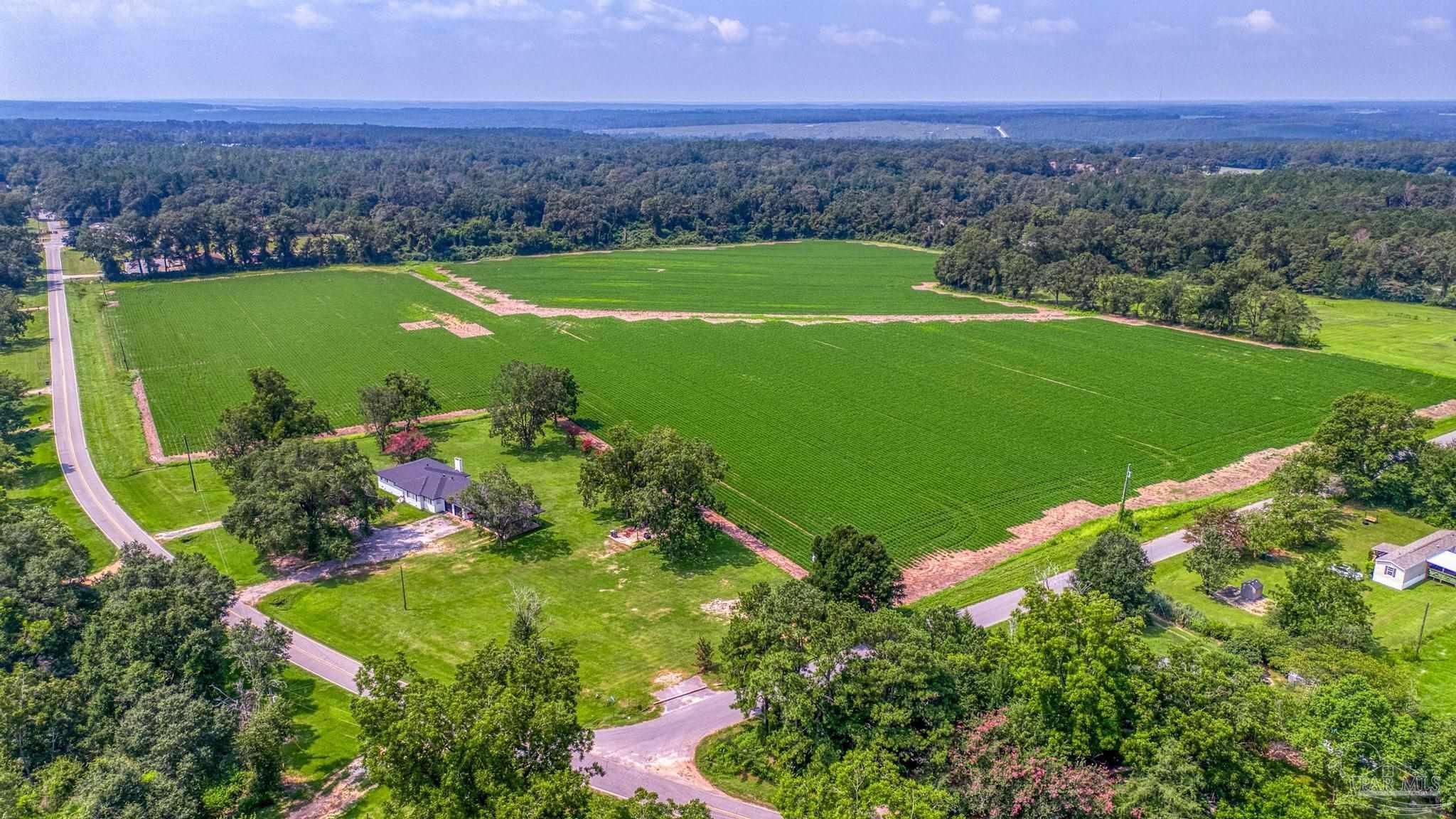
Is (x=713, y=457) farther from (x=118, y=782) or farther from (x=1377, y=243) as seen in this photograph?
(x=1377, y=243)

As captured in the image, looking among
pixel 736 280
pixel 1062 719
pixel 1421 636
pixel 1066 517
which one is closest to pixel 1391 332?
pixel 1066 517

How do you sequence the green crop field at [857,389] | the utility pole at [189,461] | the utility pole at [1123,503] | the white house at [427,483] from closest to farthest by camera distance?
the utility pole at [1123,503], the white house at [427,483], the green crop field at [857,389], the utility pole at [189,461]

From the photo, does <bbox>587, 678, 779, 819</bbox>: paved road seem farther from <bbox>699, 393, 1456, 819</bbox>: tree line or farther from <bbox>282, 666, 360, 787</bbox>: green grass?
<bbox>282, 666, 360, 787</bbox>: green grass

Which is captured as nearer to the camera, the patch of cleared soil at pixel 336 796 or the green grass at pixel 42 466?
the patch of cleared soil at pixel 336 796

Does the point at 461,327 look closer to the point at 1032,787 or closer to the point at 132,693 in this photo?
the point at 132,693

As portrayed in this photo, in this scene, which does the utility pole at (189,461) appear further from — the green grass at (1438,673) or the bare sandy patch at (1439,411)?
the bare sandy patch at (1439,411)

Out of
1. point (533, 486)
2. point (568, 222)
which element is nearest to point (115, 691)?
point (533, 486)

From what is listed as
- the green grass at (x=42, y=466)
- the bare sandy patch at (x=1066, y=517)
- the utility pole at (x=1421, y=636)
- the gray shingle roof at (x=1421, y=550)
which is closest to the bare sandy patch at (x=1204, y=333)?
the bare sandy patch at (x=1066, y=517)
